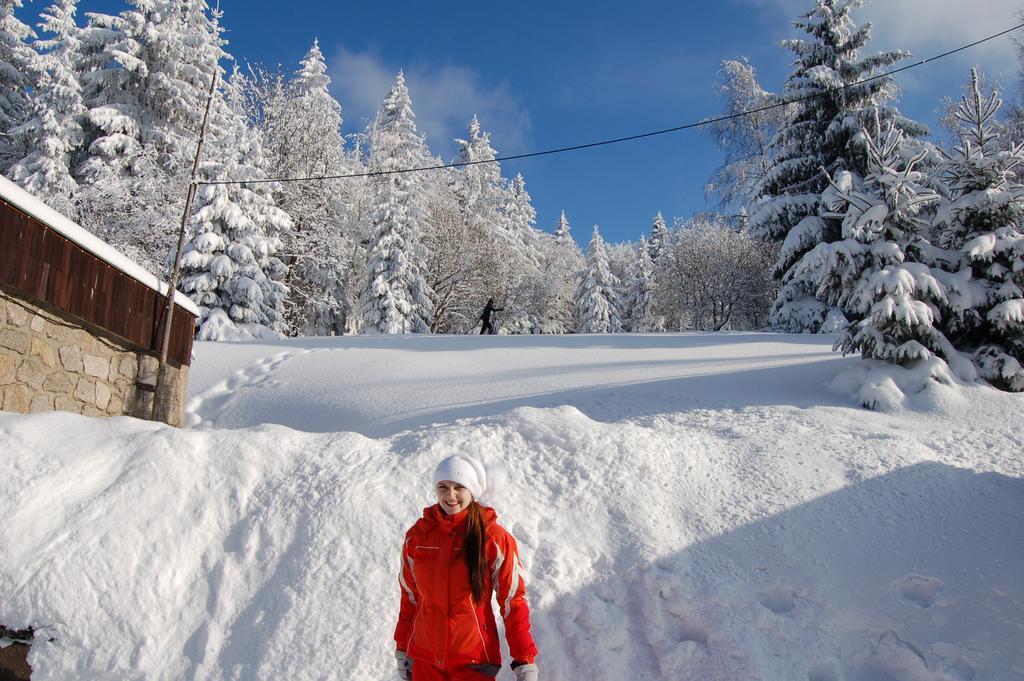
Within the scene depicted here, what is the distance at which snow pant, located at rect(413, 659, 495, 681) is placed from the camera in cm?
230

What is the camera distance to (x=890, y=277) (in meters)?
7.24

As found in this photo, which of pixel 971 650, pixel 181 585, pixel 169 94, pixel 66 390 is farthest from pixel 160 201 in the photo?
pixel 971 650

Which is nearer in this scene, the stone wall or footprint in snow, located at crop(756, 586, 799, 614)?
footprint in snow, located at crop(756, 586, 799, 614)

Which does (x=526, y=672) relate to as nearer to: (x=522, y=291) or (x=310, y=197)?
(x=310, y=197)

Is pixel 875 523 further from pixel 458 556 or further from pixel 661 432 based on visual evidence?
pixel 458 556

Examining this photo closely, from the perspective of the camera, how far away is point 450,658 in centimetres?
229

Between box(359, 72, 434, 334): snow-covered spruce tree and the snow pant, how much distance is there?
22.8m

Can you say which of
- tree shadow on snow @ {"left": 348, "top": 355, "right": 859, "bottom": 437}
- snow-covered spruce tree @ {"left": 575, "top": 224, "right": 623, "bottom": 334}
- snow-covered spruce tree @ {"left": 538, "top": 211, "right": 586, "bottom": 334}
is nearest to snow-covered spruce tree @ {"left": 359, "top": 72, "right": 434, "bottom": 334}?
snow-covered spruce tree @ {"left": 538, "top": 211, "right": 586, "bottom": 334}

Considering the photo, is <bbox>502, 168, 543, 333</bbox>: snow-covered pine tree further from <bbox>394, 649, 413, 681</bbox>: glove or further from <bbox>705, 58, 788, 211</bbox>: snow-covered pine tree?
<bbox>394, 649, 413, 681</bbox>: glove

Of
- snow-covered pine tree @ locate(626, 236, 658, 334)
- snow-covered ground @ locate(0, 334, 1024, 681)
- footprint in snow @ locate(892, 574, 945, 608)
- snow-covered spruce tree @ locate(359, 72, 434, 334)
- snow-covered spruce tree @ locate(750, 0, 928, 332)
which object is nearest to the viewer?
snow-covered ground @ locate(0, 334, 1024, 681)

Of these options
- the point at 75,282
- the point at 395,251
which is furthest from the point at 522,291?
the point at 75,282

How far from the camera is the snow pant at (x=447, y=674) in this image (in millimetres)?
2301

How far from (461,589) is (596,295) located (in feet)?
129

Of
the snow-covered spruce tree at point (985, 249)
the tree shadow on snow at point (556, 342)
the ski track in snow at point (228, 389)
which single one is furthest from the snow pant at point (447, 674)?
the tree shadow on snow at point (556, 342)
